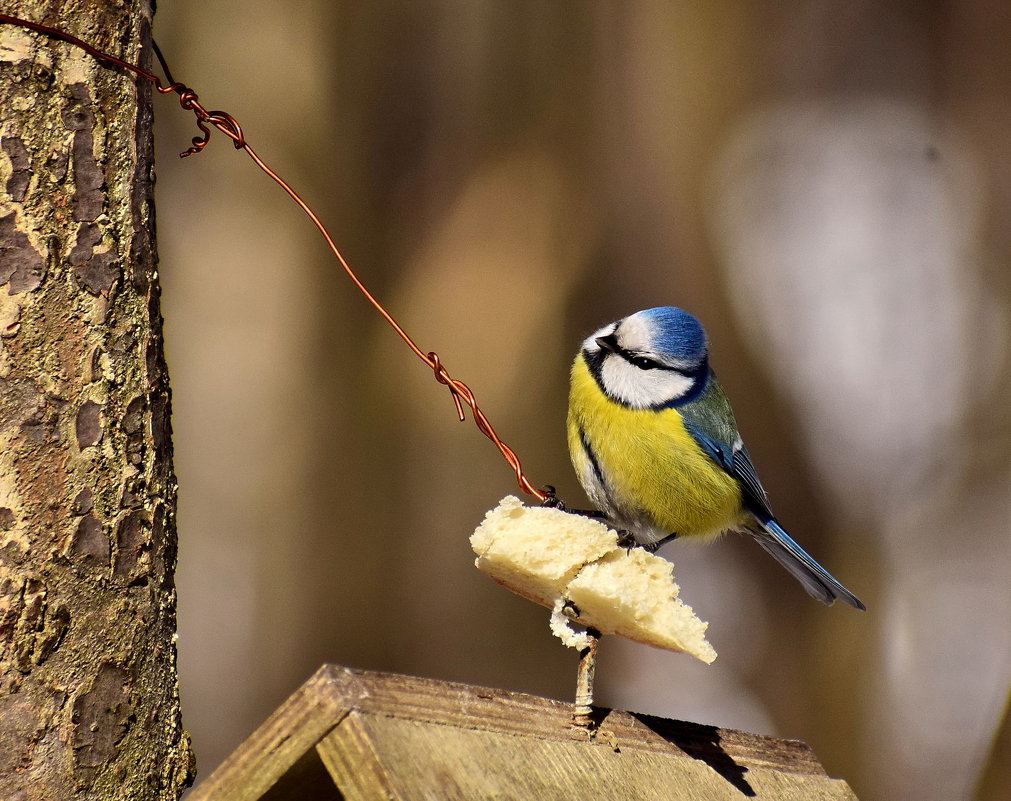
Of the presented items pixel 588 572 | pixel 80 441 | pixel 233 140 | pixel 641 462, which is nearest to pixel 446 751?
pixel 588 572

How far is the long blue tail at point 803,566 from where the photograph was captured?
3244mm

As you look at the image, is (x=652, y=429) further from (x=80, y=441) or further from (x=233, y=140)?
(x=80, y=441)

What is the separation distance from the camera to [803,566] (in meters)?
3.29

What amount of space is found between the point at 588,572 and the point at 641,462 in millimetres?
1188

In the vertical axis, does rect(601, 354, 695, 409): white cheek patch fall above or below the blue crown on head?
below

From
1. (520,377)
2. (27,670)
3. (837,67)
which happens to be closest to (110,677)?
(27,670)

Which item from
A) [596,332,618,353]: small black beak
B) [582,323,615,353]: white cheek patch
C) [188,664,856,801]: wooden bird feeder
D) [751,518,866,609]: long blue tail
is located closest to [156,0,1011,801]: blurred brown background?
[751,518,866,609]: long blue tail

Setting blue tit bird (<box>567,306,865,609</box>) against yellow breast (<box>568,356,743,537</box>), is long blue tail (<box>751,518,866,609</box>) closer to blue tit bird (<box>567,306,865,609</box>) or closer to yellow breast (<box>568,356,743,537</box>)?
blue tit bird (<box>567,306,865,609</box>)

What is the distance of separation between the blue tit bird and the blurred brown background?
73.2 inches

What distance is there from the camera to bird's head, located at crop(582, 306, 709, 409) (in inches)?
108

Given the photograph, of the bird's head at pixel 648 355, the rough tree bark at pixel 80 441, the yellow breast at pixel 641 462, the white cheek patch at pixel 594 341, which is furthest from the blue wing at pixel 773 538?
the rough tree bark at pixel 80 441

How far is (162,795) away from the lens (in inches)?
65.1

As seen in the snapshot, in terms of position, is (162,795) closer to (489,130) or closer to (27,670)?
(27,670)

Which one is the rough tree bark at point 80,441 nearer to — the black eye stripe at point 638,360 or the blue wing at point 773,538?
the black eye stripe at point 638,360
